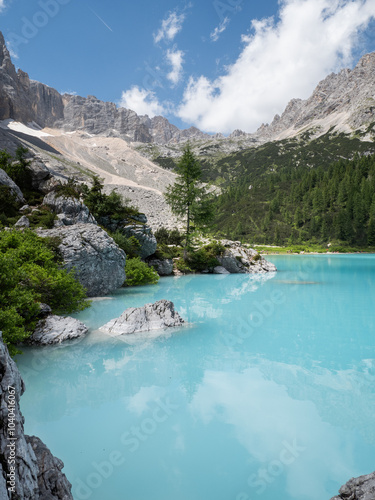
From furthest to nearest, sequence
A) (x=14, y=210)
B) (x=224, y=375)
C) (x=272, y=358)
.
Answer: (x=14, y=210)
(x=272, y=358)
(x=224, y=375)

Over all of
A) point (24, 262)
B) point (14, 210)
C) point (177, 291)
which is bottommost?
point (177, 291)

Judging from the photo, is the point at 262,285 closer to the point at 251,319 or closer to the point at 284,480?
the point at 251,319

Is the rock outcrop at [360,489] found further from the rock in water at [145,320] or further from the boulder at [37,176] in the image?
the boulder at [37,176]

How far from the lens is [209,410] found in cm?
558

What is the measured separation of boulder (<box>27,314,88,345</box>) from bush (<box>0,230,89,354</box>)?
0.27 m

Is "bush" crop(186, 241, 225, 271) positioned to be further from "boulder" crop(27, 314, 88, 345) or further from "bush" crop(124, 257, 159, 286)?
"boulder" crop(27, 314, 88, 345)

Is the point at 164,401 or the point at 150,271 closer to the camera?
the point at 164,401

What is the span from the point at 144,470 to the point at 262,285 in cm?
1853

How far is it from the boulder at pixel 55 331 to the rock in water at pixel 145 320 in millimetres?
989

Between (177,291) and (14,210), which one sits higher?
(14,210)

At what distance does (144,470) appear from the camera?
4027mm

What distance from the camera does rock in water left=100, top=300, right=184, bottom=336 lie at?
10117mm

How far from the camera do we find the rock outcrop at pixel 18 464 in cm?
229

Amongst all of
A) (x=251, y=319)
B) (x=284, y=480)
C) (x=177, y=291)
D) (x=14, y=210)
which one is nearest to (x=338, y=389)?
(x=284, y=480)
